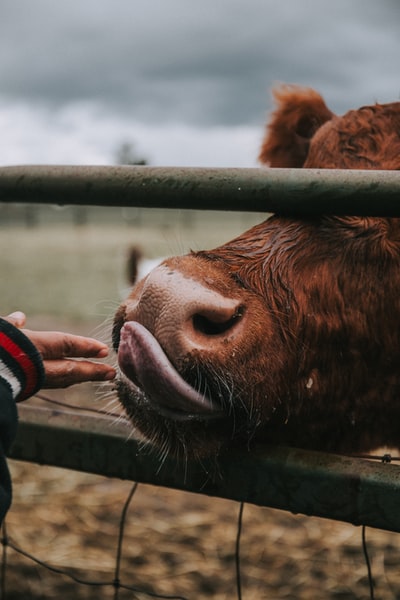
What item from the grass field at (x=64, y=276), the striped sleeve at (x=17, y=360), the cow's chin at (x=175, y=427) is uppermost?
the striped sleeve at (x=17, y=360)

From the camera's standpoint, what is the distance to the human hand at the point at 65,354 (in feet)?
4.98

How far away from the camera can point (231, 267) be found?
163cm

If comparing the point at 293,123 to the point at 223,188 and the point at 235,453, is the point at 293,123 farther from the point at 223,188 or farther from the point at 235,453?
the point at 235,453

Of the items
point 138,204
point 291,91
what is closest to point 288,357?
point 138,204

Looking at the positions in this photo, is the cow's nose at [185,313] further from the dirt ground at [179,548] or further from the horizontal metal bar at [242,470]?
the dirt ground at [179,548]

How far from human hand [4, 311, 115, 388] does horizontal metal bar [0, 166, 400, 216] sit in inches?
14.8

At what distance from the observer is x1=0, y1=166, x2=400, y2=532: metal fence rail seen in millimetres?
1454

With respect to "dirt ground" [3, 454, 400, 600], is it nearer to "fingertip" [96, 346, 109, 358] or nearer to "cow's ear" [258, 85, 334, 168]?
"fingertip" [96, 346, 109, 358]

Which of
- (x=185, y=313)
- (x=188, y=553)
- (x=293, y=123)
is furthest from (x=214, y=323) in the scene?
(x=188, y=553)

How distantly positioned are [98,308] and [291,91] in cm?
793

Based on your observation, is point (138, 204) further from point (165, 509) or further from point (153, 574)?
point (165, 509)

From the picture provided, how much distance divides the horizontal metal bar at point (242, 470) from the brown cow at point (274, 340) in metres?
0.09

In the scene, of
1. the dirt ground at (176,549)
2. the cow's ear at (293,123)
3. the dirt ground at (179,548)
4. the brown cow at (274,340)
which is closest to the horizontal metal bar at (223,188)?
the brown cow at (274,340)

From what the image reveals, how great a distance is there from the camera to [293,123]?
3.02 m
